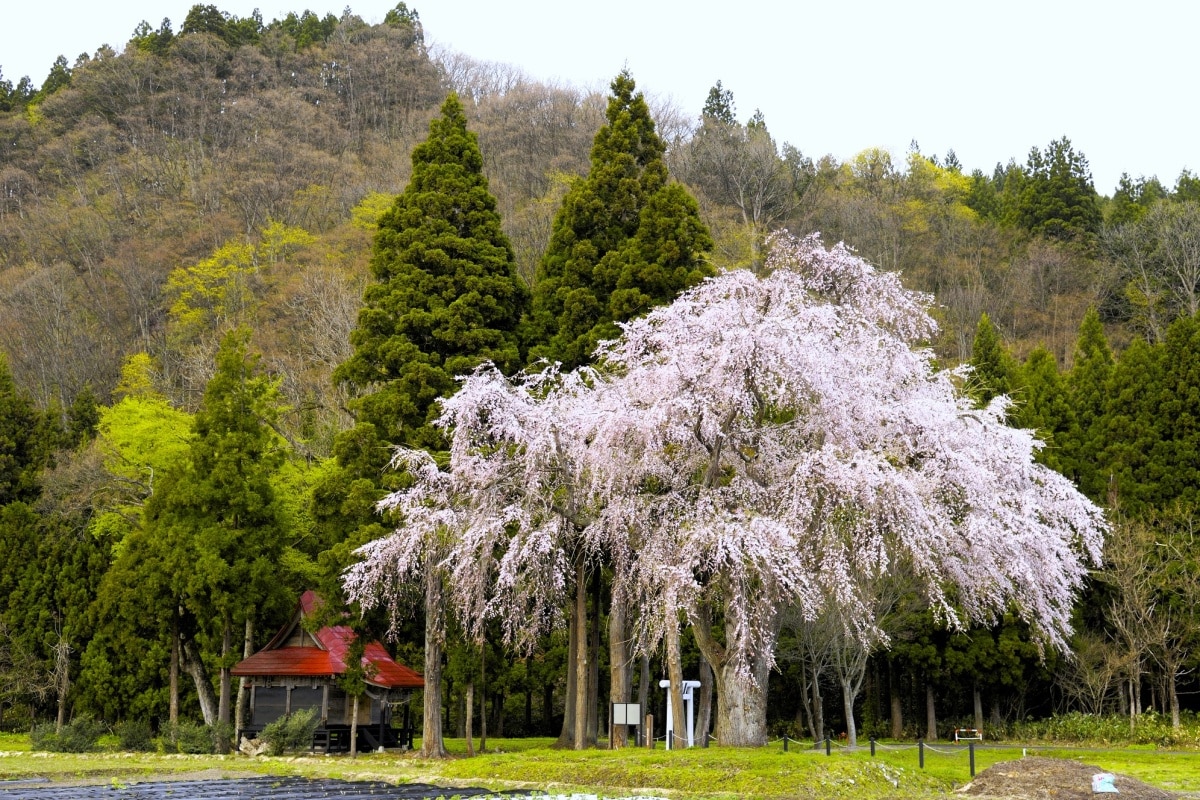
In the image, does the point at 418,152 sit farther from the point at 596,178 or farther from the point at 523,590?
the point at 523,590

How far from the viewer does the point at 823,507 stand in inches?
675

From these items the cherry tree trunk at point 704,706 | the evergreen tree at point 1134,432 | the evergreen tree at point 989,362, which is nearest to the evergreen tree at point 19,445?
the cherry tree trunk at point 704,706

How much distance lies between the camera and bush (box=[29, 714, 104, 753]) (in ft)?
83.9

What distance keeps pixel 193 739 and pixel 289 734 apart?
3.08 metres

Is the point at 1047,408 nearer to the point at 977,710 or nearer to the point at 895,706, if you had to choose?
the point at 977,710

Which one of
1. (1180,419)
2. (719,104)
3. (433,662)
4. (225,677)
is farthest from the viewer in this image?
(719,104)

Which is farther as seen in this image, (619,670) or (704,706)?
(704,706)

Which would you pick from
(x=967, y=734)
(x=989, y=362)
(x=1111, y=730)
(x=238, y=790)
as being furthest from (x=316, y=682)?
(x=989, y=362)

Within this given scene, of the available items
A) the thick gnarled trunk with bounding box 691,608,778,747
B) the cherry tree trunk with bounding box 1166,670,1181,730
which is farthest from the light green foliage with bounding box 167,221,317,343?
the cherry tree trunk with bounding box 1166,670,1181,730

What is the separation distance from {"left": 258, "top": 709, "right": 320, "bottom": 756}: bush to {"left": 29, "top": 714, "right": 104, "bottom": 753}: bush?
16.1ft

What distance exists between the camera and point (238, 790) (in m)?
15.6

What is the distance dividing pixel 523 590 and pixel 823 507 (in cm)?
620

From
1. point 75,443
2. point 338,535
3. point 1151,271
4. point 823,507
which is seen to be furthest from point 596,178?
point 1151,271

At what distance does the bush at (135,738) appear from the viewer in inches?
1035
